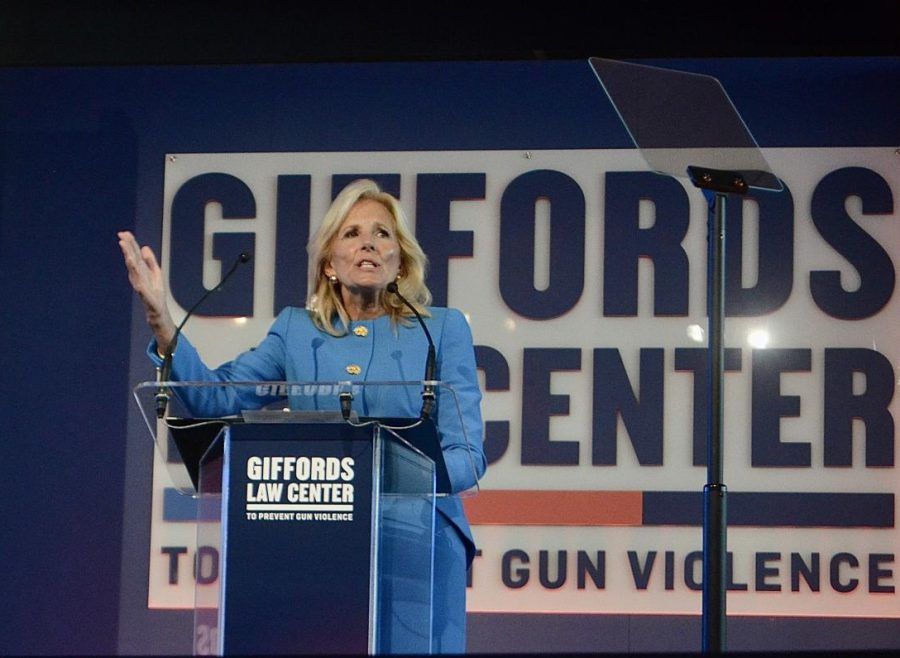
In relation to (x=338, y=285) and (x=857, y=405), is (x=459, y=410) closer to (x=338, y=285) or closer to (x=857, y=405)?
(x=338, y=285)

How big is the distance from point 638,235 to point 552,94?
0.57 m

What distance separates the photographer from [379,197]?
131 inches

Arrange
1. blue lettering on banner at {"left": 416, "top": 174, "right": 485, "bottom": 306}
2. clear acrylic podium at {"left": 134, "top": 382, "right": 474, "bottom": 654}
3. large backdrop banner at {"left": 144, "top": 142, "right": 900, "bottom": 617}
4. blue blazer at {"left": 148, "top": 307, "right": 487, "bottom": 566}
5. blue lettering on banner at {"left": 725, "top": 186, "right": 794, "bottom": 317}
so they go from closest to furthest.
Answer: clear acrylic podium at {"left": 134, "top": 382, "right": 474, "bottom": 654}
blue blazer at {"left": 148, "top": 307, "right": 487, "bottom": 566}
large backdrop banner at {"left": 144, "top": 142, "right": 900, "bottom": 617}
blue lettering on banner at {"left": 725, "top": 186, "right": 794, "bottom": 317}
blue lettering on banner at {"left": 416, "top": 174, "right": 485, "bottom": 306}

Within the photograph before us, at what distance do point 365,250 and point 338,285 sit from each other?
0.11 m

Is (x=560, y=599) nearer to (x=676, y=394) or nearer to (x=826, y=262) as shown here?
(x=676, y=394)

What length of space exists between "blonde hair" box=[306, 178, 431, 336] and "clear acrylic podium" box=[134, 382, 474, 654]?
66cm

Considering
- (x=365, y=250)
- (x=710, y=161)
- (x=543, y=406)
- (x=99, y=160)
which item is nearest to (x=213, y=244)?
(x=99, y=160)

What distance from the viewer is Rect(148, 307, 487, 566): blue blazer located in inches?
114

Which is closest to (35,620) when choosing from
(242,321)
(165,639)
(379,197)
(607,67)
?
(165,639)

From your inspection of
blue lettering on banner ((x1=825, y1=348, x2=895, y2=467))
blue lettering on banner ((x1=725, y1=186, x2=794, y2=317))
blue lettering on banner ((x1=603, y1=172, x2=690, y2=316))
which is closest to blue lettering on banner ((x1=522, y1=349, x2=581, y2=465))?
blue lettering on banner ((x1=603, y1=172, x2=690, y2=316))

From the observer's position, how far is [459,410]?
109 inches

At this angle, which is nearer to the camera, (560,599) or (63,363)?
(560,599)

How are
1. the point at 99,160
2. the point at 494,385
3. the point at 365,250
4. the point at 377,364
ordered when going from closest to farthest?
the point at 377,364 → the point at 365,250 → the point at 494,385 → the point at 99,160

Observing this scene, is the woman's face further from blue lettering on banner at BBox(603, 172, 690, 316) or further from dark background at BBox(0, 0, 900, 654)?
dark background at BBox(0, 0, 900, 654)
